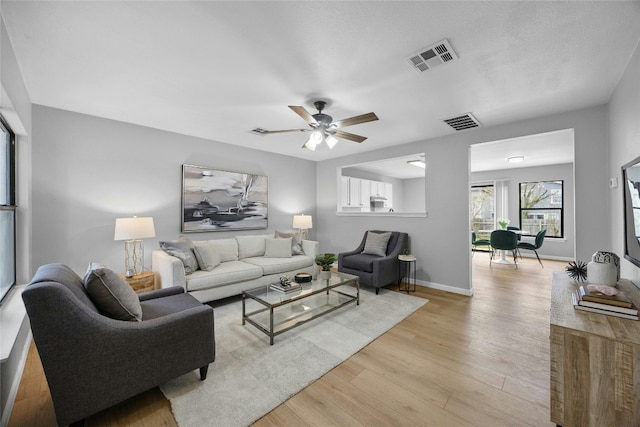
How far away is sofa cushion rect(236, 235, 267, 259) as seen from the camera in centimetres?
421

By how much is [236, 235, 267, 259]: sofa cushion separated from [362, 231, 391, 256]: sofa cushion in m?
1.81

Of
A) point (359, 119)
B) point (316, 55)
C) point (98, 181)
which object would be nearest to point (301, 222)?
point (359, 119)

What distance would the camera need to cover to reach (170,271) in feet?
9.72

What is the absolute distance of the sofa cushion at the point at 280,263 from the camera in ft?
12.4

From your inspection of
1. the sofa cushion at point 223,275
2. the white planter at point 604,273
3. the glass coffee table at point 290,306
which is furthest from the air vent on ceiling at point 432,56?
the sofa cushion at point 223,275

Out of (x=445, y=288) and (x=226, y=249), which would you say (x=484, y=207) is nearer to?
(x=445, y=288)

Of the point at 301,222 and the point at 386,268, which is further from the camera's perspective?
the point at 301,222

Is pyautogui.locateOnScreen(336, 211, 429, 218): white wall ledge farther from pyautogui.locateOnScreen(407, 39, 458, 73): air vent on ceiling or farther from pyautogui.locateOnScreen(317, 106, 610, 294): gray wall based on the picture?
pyautogui.locateOnScreen(407, 39, 458, 73): air vent on ceiling

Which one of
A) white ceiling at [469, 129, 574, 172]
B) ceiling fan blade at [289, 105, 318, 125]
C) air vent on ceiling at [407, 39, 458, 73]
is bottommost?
ceiling fan blade at [289, 105, 318, 125]

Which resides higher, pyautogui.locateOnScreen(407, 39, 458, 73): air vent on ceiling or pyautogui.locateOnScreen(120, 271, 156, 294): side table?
pyautogui.locateOnScreen(407, 39, 458, 73): air vent on ceiling

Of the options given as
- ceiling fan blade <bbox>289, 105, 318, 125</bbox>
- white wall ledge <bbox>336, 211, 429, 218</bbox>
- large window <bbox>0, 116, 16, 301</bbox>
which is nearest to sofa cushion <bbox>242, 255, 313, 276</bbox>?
white wall ledge <bbox>336, 211, 429, 218</bbox>

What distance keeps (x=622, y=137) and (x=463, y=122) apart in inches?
58.4

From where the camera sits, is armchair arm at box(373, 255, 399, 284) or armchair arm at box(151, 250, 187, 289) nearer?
armchair arm at box(151, 250, 187, 289)

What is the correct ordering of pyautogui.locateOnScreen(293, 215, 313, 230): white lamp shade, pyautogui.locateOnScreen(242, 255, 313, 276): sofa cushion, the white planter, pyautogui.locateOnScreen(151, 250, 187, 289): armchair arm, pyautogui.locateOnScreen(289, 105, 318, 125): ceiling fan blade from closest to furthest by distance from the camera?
the white planter < pyautogui.locateOnScreen(289, 105, 318, 125): ceiling fan blade < pyautogui.locateOnScreen(151, 250, 187, 289): armchair arm < pyautogui.locateOnScreen(242, 255, 313, 276): sofa cushion < pyautogui.locateOnScreen(293, 215, 313, 230): white lamp shade
